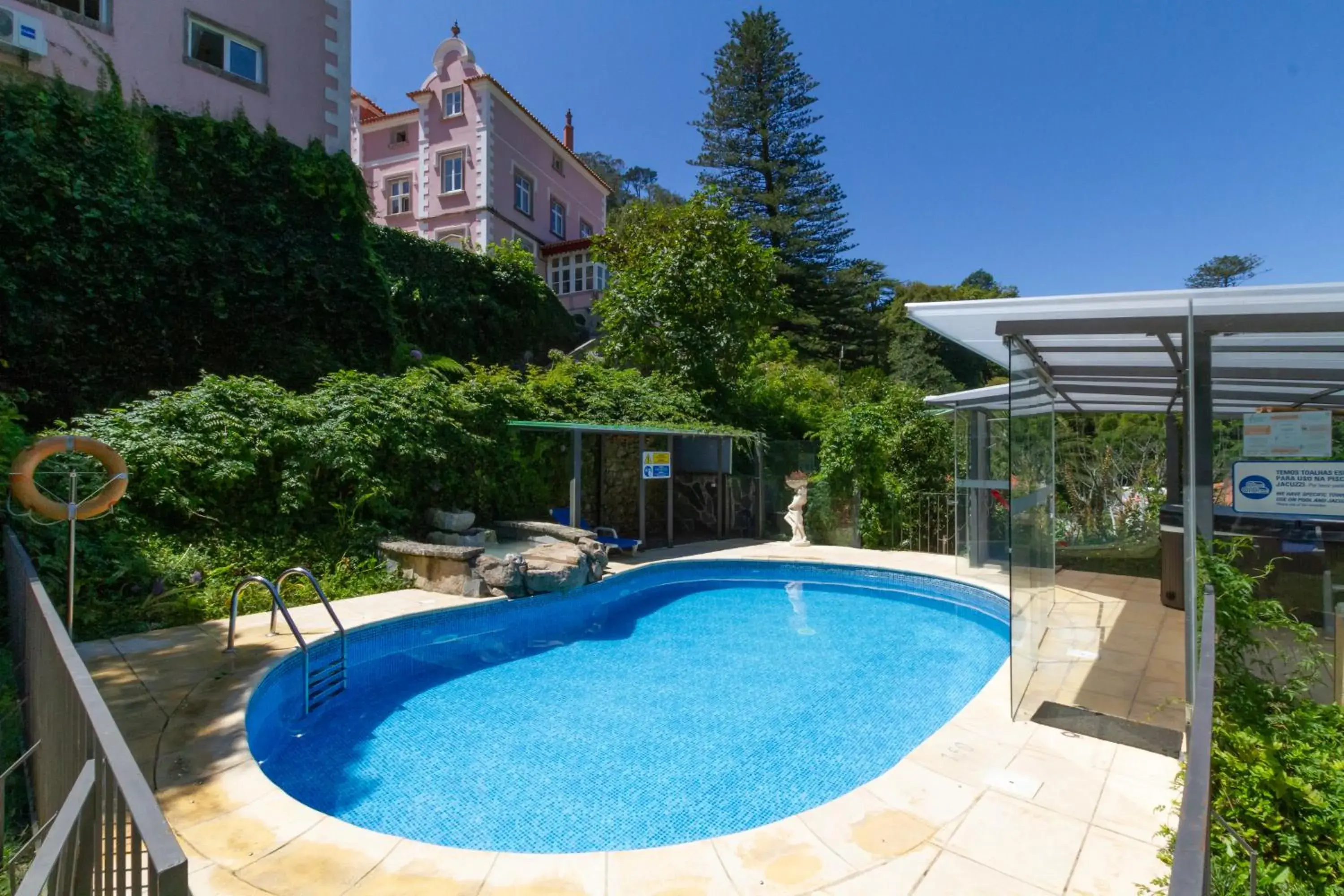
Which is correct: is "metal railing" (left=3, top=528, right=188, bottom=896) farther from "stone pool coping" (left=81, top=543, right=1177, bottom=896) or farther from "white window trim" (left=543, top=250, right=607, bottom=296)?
"white window trim" (left=543, top=250, right=607, bottom=296)

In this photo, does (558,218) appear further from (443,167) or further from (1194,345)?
(1194,345)

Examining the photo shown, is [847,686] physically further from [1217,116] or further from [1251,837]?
[1217,116]

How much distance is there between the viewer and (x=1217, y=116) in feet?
49.9

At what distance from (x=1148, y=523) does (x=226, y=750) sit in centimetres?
1097

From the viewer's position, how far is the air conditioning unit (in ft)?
28.8

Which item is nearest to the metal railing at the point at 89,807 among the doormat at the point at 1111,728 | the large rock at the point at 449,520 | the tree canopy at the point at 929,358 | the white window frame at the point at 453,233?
the doormat at the point at 1111,728

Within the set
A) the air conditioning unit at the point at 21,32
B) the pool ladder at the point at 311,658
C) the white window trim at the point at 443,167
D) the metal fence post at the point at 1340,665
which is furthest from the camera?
the white window trim at the point at 443,167

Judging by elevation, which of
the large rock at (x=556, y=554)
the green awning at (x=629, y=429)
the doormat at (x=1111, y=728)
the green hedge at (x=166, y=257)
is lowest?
the doormat at (x=1111, y=728)

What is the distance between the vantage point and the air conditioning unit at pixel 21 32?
346 inches

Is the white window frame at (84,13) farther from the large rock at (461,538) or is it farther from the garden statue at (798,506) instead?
the garden statue at (798,506)

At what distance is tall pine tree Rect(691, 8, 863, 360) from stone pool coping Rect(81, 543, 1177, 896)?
2378cm

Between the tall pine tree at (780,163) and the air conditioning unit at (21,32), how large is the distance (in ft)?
70.7

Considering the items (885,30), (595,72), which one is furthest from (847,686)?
(595,72)

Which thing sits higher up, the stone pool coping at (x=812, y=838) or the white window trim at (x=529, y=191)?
the white window trim at (x=529, y=191)
